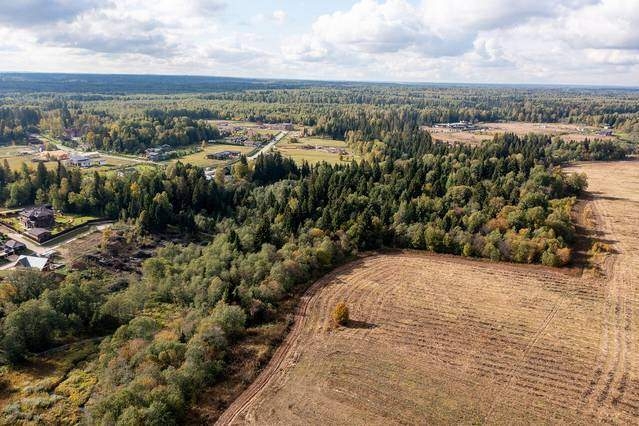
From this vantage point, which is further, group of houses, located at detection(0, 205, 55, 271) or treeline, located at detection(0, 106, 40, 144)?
treeline, located at detection(0, 106, 40, 144)

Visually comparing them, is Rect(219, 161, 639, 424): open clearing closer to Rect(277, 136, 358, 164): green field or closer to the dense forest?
the dense forest

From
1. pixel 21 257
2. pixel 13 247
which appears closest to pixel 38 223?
pixel 13 247

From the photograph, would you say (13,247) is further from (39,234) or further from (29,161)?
(29,161)

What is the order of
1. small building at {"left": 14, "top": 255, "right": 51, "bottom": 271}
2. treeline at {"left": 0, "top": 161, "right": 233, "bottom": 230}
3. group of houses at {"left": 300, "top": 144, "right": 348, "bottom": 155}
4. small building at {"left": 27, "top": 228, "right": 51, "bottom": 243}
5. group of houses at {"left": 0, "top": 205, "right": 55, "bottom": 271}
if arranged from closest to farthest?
1. small building at {"left": 14, "top": 255, "right": 51, "bottom": 271}
2. group of houses at {"left": 0, "top": 205, "right": 55, "bottom": 271}
3. small building at {"left": 27, "top": 228, "right": 51, "bottom": 243}
4. treeline at {"left": 0, "top": 161, "right": 233, "bottom": 230}
5. group of houses at {"left": 300, "top": 144, "right": 348, "bottom": 155}

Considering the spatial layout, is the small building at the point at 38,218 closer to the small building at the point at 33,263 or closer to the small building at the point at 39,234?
the small building at the point at 39,234

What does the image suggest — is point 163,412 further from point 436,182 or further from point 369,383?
point 436,182

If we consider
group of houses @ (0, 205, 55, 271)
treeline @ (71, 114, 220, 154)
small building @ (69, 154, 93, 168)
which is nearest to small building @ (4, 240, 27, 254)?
group of houses @ (0, 205, 55, 271)
